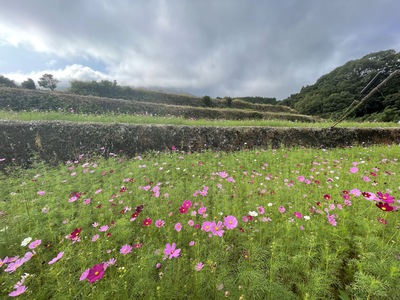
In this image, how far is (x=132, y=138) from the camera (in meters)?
5.50

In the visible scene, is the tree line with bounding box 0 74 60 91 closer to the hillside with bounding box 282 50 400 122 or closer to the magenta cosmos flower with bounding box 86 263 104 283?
the magenta cosmos flower with bounding box 86 263 104 283

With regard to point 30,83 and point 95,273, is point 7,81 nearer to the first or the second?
point 30,83

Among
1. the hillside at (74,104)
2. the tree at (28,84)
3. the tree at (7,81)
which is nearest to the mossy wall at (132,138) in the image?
the hillside at (74,104)

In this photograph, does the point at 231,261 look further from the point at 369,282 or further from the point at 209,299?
the point at 369,282

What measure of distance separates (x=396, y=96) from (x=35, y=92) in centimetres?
3937

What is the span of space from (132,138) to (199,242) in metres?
4.20

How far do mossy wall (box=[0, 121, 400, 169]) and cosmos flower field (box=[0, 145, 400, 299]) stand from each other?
1.33 meters

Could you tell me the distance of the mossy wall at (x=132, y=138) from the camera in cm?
455

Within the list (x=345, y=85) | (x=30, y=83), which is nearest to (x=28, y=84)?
(x=30, y=83)

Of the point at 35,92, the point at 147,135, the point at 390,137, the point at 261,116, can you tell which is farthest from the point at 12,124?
the point at 261,116

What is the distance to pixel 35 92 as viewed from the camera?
11016mm

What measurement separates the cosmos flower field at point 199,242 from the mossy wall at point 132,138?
52.5 inches

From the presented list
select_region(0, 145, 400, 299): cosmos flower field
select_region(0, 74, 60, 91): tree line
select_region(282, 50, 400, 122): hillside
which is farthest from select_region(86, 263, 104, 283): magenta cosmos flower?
select_region(282, 50, 400, 122): hillside

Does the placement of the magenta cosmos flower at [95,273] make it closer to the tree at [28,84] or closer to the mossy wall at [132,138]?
the mossy wall at [132,138]
